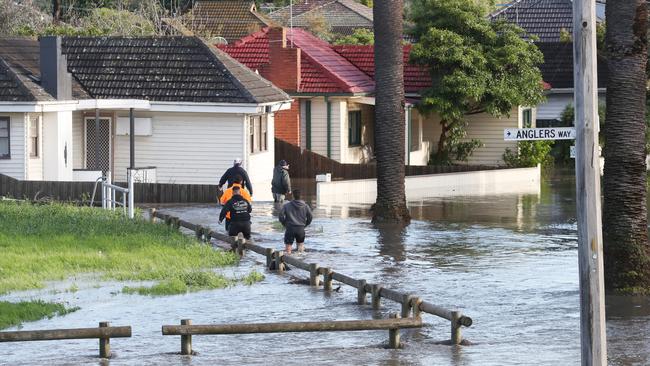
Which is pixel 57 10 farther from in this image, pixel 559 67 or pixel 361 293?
pixel 361 293

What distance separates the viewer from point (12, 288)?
2150 cm

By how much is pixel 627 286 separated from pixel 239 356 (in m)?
7.27

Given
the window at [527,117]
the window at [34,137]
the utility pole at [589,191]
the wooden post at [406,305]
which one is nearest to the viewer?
the utility pole at [589,191]

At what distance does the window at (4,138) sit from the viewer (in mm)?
39156

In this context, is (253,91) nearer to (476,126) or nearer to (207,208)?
(207,208)

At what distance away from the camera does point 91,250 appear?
25.4 m

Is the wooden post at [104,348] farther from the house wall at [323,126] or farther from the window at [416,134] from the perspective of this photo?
the window at [416,134]

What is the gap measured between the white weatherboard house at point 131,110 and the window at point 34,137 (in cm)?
3

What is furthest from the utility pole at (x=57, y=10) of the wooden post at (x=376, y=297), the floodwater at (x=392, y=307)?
the wooden post at (x=376, y=297)

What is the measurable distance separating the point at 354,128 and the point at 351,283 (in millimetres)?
28721

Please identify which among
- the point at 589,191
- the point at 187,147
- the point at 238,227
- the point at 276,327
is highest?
the point at 187,147

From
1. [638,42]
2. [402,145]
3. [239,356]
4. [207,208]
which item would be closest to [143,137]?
[207,208]

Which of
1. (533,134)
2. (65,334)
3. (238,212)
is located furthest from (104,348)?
(238,212)

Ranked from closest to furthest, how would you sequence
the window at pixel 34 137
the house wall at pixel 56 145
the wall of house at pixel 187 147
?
1. the window at pixel 34 137
2. the house wall at pixel 56 145
3. the wall of house at pixel 187 147
